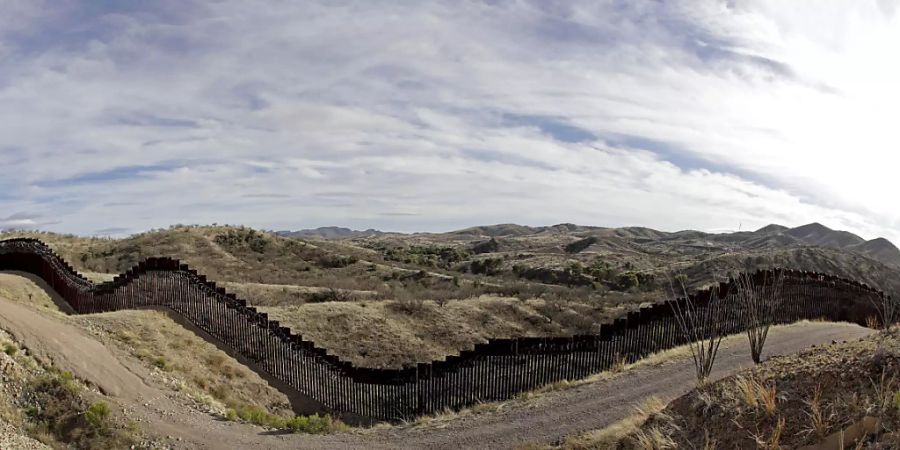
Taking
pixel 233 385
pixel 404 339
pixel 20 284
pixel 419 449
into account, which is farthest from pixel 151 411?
pixel 20 284

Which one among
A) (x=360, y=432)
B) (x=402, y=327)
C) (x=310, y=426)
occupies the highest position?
(x=402, y=327)

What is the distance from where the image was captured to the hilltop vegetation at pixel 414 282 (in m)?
22.5

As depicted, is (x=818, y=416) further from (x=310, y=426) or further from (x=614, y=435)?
(x=310, y=426)

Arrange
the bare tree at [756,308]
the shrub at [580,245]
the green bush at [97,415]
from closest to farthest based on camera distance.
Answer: the bare tree at [756,308], the green bush at [97,415], the shrub at [580,245]

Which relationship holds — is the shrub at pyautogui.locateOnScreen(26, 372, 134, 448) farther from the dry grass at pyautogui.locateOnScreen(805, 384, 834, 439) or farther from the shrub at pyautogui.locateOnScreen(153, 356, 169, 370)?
the dry grass at pyautogui.locateOnScreen(805, 384, 834, 439)

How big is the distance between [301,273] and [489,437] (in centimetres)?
3439

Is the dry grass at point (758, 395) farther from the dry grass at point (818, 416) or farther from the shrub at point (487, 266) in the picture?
the shrub at point (487, 266)

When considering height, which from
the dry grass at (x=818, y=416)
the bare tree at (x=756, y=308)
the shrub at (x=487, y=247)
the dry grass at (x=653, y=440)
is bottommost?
the dry grass at (x=653, y=440)

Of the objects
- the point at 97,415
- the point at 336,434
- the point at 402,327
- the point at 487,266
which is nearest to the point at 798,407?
the point at 336,434

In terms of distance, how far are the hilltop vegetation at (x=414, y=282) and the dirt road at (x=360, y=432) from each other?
2.55 meters

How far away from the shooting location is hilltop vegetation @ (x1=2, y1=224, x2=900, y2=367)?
22.5 m

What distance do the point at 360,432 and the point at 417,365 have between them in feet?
10.3

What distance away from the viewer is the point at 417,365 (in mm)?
15227

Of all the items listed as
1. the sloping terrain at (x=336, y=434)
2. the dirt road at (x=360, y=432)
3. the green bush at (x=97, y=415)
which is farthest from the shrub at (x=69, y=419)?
the dirt road at (x=360, y=432)
